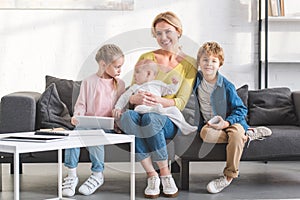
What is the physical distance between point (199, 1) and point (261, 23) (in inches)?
20.8

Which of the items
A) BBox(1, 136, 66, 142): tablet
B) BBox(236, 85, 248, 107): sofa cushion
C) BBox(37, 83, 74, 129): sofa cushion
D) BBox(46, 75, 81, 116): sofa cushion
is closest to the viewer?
BBox(1, 136, 66, 142): tablet

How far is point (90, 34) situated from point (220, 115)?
69.6 inches

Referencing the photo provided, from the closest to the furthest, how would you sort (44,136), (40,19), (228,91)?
(44,136) < (228,91) < (40,19)

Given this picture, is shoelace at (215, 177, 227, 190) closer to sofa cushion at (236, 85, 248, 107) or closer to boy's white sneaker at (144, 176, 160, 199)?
boy's white sneaker at (144, 176, 160, 199)

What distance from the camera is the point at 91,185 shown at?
4113 mm

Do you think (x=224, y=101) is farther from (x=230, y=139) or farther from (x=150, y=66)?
(x=150, y=66)

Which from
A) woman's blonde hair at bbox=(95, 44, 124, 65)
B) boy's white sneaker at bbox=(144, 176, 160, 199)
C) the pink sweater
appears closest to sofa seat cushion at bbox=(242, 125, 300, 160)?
boy's white sneaker at bbox=(144, 176, 160, 199)

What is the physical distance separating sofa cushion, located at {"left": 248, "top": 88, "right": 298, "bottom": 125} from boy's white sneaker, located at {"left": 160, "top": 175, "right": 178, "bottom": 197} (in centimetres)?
95

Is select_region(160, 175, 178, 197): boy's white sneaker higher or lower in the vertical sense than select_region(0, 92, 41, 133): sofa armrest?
lower

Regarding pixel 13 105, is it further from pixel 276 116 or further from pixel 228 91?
pixel 276 116

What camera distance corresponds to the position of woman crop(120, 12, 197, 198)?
159 inches

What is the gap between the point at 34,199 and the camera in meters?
3.98

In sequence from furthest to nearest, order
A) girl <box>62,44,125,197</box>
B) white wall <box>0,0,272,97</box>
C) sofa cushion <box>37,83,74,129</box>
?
white wall <box>0,0,272,97</box>, sofa cushion <box>37,83,74,129</box>, girl <box>62,44,125,197</box>

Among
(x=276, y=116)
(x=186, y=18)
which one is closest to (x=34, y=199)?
(x=276, y=116)
